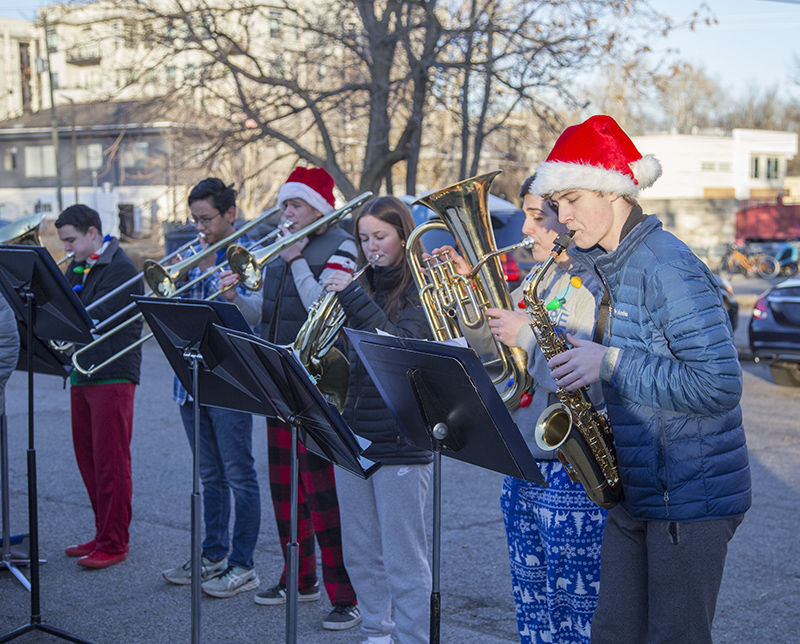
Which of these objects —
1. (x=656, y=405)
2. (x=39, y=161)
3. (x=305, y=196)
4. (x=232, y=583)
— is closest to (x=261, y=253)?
(x=305, y=196)

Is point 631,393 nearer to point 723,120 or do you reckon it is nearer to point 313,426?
point 313,426

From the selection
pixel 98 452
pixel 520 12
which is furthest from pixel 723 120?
pixel 98 452

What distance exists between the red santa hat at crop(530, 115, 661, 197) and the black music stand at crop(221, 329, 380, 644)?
930 millimetres

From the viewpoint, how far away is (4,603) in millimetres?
4297

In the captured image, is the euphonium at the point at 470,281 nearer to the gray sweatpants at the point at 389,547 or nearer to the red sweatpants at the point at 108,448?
the gray sweatpants at the point at 389,547

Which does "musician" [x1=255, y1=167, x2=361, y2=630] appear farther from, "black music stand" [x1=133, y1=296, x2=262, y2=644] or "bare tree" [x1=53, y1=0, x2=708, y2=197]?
"bare tree" [x1=53, y1=0, x2=708, y2=197]

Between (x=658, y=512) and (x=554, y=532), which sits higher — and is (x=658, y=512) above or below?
above

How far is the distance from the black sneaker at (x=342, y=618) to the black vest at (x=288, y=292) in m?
1.30

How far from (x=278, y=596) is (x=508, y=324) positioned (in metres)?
2.21

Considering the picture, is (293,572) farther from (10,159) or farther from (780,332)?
(10,159)

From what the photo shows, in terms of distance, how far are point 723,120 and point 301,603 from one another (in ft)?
219

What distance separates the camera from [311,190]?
4.25 m

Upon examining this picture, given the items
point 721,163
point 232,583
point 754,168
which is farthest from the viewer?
point 754,168

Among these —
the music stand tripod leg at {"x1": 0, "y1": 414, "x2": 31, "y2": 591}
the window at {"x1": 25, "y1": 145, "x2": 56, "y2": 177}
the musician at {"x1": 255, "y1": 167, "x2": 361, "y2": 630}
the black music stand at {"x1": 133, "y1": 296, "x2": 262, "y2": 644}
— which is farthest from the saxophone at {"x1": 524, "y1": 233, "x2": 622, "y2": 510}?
the window at {"x1": 25, "y1": 145, "x2": 56, "y2": 177}
